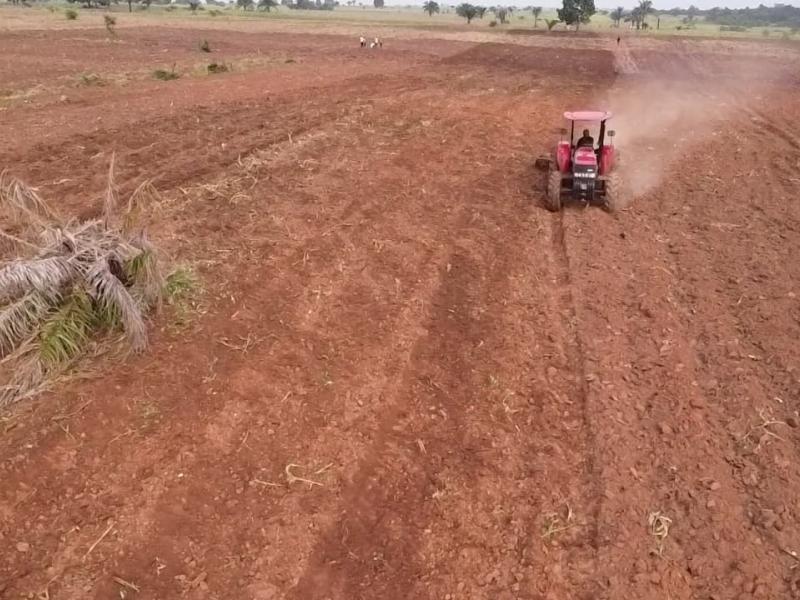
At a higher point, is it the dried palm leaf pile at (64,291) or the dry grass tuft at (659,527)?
the dried palm leaf pile at (64,291)

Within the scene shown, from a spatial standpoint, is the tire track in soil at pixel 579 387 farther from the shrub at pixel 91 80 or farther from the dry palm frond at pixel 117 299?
the shrub at pixel 91 80

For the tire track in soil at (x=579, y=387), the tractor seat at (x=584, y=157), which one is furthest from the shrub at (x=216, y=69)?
the tire track in soil at (x=579, y=387)

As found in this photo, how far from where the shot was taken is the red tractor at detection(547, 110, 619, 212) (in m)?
10.6

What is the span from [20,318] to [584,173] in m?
8.24

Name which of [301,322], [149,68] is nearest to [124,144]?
[301,322]

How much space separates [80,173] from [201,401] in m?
7.55

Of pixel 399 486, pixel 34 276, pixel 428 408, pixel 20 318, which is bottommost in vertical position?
pixel 399 486

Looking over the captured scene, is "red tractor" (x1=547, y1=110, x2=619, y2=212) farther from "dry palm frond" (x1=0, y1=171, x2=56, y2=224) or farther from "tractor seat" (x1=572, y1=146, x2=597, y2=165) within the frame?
"dry palm frond" (x1=0, y1=171, x2=56, y2=224)

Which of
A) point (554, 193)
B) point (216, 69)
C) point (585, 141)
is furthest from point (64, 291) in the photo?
point (216, 69)

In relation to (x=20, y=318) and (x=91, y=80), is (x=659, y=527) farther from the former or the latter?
(x=91, y=80)

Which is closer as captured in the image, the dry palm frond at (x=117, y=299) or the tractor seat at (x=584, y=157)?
the dry palm frond at (x=117, y=299)

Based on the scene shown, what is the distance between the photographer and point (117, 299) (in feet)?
21.0

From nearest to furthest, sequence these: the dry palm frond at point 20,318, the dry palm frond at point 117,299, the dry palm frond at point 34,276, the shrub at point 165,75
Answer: the dry palm frond at point 20,318, the dry palm frond at point 34,276, the dry palm frond at point 117,299, the shrub at point 165,75

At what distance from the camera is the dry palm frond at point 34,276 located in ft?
19.8
